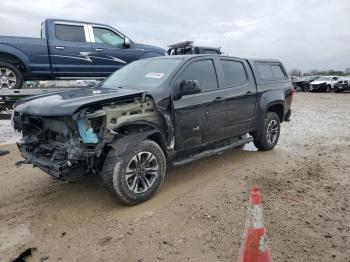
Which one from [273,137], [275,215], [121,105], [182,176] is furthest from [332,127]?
[121,105]

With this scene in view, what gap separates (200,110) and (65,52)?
171 inches

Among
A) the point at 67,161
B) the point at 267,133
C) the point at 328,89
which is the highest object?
the point at 67,161

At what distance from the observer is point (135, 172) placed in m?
4.27

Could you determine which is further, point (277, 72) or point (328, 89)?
point (328, 89)

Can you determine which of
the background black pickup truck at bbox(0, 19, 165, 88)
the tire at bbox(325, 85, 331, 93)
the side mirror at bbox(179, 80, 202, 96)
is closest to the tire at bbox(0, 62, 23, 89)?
the background black pickup truck at bbox(0, 19, 165, 88)

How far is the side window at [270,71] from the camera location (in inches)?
273

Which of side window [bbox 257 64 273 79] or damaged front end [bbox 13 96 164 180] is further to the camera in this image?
side window [bbox 257 64 273 79]

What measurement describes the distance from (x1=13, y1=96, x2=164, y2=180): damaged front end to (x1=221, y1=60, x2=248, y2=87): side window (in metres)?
1.83

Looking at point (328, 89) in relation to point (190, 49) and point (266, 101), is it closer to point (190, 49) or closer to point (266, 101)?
point (190, 49)

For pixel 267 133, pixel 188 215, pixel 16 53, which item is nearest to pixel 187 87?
pixel 188 215

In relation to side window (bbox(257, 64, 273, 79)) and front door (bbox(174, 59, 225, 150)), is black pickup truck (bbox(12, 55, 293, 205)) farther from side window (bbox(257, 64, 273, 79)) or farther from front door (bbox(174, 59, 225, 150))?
side window (bbox(257, 64, 273, 79))

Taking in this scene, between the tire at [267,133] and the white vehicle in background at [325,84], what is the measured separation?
26669 millimetres

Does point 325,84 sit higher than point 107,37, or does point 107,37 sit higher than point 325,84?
point 107,37

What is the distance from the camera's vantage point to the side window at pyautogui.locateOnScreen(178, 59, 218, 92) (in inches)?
204
